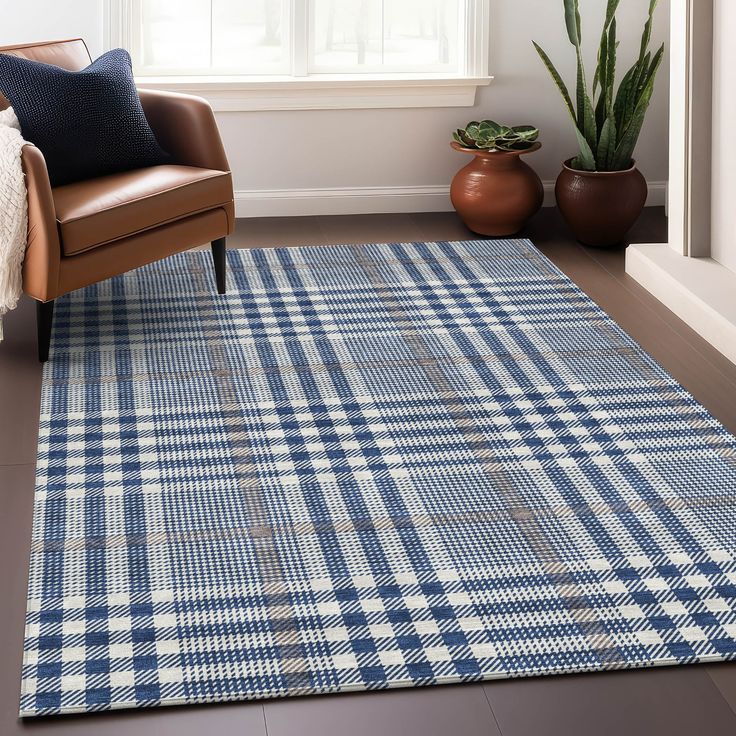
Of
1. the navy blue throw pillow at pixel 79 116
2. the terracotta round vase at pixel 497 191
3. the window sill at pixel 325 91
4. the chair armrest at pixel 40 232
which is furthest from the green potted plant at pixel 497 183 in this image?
the chair armrest at pixel 40 232

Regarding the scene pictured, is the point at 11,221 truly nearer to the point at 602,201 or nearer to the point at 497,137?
the point at 497,137

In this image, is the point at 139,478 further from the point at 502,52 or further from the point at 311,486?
the point at 502,52

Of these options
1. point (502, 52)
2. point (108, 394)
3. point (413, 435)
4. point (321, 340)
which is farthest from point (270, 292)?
point (502, 52)

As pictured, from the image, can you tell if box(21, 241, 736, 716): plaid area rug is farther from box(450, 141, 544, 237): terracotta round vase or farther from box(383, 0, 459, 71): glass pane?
box(383, 0, 459, 71): glass pane

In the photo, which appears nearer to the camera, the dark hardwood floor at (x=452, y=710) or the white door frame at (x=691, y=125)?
the dark hardwood floor at (x=452, y=710)

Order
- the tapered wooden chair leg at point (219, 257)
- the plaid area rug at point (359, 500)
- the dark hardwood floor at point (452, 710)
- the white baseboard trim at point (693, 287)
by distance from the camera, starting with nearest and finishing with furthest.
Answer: the dark hardwood floor at point (452, 710), the plaid area rug at point (359, 500), the white baseboard trim at point (693, 287), the tapered wooden chair leg at point (219, 257)

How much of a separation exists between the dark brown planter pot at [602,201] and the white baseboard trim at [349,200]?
560 millimetres

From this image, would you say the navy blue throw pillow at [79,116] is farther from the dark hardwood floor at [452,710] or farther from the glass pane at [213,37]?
the dark hardwood floor at [452,710]

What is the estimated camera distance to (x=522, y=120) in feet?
14.3

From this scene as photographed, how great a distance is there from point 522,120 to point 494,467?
239 centimetres

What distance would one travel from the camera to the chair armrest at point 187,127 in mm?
3375

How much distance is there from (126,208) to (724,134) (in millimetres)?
1899

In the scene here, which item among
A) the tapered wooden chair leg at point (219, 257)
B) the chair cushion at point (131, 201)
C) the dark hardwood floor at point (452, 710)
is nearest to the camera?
the dark hardwood floor at point (452, 710)

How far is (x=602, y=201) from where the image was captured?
3.84 m
